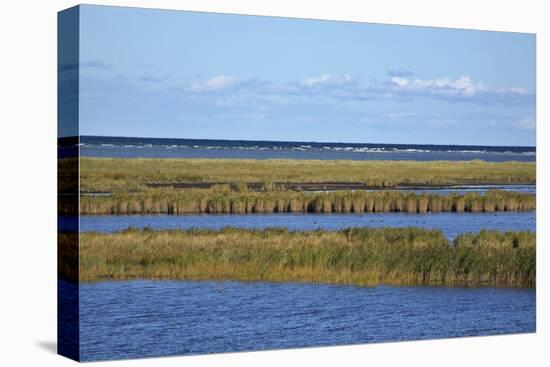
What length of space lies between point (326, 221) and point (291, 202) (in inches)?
27.3

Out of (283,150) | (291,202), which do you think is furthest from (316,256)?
(283,150)

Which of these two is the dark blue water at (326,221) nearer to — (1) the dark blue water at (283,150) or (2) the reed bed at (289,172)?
(2) the reed bed at (289,172)

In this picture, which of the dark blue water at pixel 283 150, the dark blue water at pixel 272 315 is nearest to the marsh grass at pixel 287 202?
the dark blue water at pixel 283 150

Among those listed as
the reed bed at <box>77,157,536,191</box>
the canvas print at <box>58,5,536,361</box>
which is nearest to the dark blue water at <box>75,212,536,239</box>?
the canvas print at <box>58,5,536,361</box>

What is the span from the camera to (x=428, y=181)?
20.9 meters

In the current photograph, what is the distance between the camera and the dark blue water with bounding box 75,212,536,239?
58.6 feet

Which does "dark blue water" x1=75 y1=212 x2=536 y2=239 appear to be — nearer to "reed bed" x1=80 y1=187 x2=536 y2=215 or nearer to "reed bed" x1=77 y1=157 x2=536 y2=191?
"reed bed" x1=80 y1=187 x2=536 y2=215

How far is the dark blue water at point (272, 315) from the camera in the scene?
17.6m

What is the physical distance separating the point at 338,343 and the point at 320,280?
42.9 inches

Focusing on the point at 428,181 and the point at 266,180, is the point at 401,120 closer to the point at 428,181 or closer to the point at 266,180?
the point at 428,181

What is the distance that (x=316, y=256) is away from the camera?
19828 millimetres

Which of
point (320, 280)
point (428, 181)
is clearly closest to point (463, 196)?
point (428, 181)

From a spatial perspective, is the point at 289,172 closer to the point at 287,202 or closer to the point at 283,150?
the point at 283,150

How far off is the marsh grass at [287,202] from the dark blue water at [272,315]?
1.13 meters
